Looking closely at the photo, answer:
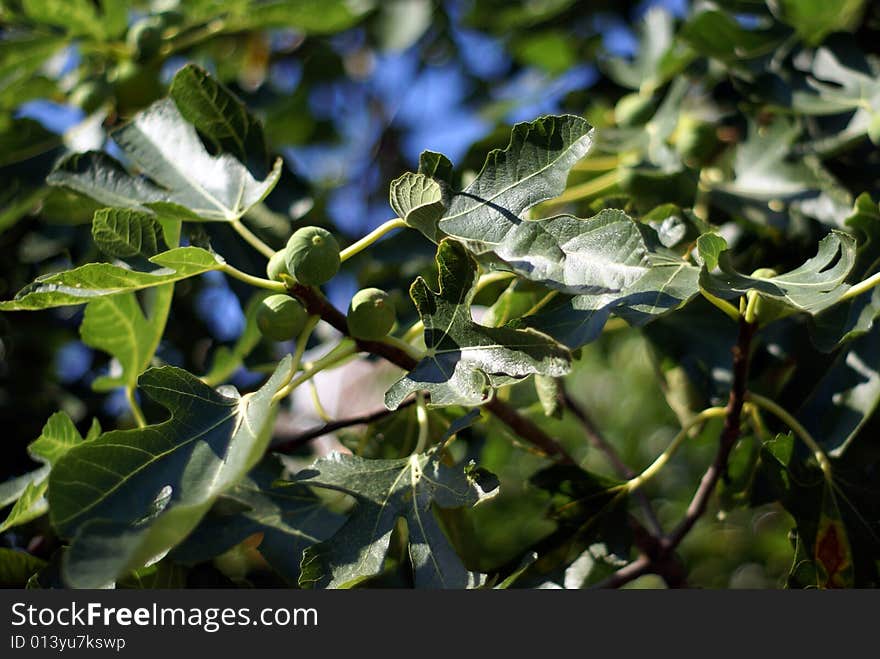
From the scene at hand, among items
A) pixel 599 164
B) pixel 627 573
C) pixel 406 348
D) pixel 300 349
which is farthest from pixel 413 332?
pixel 599 164

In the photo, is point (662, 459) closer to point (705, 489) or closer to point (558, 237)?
point (705, 489)

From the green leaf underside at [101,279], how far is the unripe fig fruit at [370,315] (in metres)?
0.17

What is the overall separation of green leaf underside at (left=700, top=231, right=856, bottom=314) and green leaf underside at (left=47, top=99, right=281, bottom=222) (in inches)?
24.1

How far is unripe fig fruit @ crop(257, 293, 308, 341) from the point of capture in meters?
1.02

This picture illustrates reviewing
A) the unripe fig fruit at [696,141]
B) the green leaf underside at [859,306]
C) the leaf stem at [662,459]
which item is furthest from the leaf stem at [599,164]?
the leaf stem at [662,459]

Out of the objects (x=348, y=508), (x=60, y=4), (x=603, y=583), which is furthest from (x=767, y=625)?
(x=60, y=4)

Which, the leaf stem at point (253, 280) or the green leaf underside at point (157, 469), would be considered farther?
the leaf stem at point (253, 280)

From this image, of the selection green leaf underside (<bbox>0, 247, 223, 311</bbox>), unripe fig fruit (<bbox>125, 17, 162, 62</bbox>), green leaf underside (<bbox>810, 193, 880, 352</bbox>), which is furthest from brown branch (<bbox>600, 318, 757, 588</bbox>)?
unripe fig fruit (<bbox>125, 17, 162, 62</bbox>)

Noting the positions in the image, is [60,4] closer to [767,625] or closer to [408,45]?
[408,45]

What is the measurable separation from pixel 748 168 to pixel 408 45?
112 cm

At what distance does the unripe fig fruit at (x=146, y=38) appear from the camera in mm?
1742

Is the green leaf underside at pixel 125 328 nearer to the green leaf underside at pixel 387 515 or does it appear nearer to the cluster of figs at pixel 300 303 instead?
the cluster of figs at pixel 300 303

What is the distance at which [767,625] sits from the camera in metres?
0.98

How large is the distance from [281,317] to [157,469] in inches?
8.7
